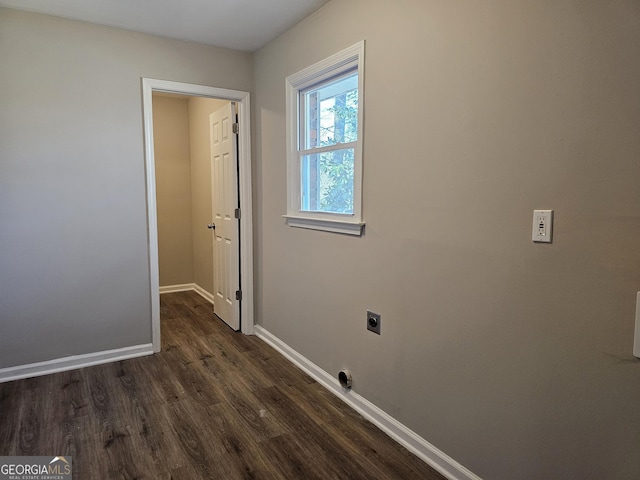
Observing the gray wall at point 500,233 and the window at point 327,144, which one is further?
the window at point 327,144

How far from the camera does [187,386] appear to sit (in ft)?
8.82

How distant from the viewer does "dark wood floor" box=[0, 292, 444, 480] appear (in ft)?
6.27

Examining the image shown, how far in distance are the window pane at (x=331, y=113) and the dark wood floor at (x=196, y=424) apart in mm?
1659

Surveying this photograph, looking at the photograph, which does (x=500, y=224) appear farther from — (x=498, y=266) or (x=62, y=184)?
(x=62, y=184)

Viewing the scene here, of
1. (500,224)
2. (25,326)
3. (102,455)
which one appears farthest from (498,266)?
(25,326)

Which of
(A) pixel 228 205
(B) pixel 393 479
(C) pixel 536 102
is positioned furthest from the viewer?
(A) pixel 228 205

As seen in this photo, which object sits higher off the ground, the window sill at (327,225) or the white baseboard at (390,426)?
the window sill at (327,225)

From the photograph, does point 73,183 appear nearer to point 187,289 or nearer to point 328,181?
point 328,181

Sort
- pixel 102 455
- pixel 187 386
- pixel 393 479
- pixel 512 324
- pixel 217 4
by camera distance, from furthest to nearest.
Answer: pixel 187 386 < pixel 217 4 < pixel 102 455 < pixel 393 479 < pixel 512 324

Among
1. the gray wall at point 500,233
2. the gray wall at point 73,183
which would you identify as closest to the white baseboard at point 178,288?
the gray wall at point 73,183

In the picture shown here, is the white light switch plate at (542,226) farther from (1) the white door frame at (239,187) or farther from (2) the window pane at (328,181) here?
(1) the white door frame at (239,187)

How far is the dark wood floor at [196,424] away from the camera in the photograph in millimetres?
1911

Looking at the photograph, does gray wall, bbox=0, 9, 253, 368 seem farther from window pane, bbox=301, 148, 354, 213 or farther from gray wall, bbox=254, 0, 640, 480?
gray wall, bbox=254, 0, 640, 480

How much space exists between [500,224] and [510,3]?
821mm
